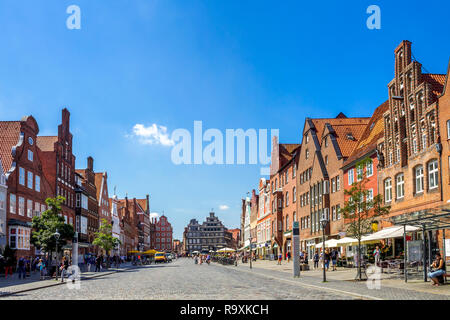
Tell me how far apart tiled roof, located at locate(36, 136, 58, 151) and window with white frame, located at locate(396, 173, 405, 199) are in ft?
150

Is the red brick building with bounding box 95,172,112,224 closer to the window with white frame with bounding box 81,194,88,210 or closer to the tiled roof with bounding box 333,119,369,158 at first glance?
the window with white frame with bounding box 81,194,88,210

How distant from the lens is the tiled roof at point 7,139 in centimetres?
5172

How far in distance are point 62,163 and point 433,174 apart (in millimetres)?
50725

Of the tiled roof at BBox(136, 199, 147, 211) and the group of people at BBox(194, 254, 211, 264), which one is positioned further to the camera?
the tiled roof at BBox(136, 199, 147, 211)

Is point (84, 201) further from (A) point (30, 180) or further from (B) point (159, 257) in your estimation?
(A) point (30, 180)

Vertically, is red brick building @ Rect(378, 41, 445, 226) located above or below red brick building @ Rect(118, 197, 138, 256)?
above

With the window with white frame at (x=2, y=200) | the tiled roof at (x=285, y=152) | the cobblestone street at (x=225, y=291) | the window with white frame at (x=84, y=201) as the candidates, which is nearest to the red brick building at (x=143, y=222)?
the window with white frame at (x=84, y=201)

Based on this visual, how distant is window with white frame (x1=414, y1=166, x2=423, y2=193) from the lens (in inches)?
1337

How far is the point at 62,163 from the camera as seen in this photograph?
6975 centimetres

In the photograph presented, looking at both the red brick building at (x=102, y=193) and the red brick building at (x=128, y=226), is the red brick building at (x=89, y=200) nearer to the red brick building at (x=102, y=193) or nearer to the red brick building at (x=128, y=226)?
the red brick building at (x=102, y=193)

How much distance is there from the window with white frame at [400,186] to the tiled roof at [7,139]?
35863mm

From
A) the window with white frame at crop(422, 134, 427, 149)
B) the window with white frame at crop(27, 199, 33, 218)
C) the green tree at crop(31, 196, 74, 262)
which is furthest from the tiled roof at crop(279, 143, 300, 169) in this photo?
the window with white frame at crop(422, 134, 427, 149)

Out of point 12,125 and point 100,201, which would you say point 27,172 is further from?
point 100,201

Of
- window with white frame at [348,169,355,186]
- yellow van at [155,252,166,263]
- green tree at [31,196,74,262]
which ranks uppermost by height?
window with white frame at [348,169,355,186]
